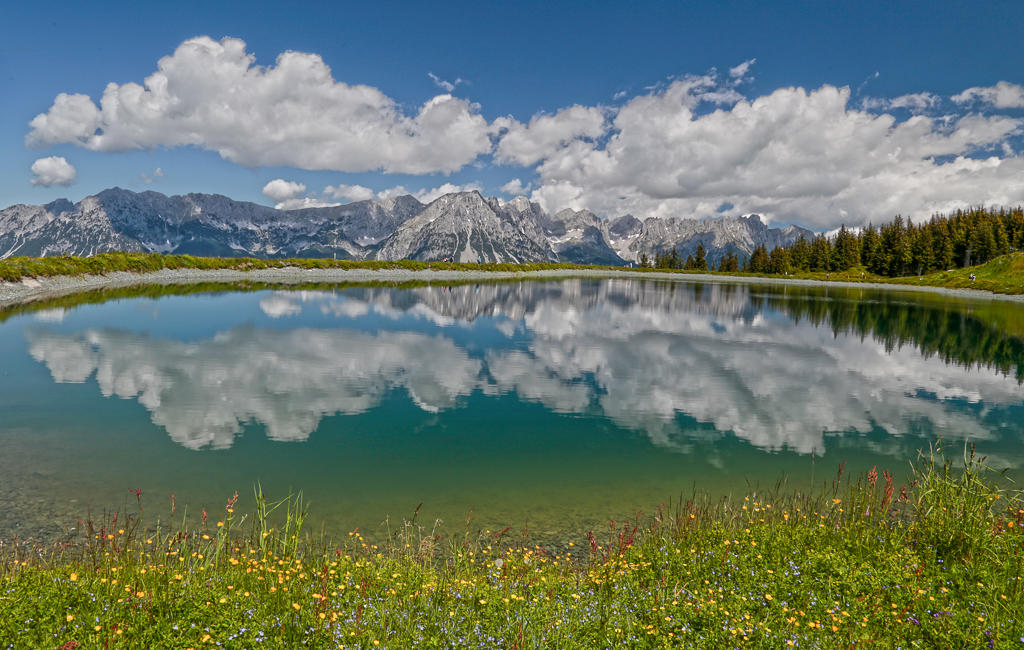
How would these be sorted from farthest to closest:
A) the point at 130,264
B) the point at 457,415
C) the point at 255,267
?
the point at 255,267 → the point at 130,264 → the point at 457,415

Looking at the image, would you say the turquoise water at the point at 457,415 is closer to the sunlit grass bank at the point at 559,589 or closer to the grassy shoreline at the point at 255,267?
the sunlit grass bank at the point at 559,589

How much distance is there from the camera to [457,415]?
71.4 feet

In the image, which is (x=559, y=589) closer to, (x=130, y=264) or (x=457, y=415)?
(x=457, y=415)

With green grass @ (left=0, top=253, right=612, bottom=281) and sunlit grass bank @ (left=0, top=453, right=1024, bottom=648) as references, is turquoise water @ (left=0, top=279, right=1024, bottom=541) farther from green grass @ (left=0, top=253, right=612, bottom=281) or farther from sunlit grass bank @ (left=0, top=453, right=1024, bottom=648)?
green grass @ (left=0, top=253, right=612, bottom=281)

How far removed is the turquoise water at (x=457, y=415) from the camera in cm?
1423

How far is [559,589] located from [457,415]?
43.1 feet

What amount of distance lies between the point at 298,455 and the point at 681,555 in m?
11.9

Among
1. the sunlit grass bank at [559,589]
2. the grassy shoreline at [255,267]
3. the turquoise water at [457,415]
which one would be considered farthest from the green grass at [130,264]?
the sunlit grass bank at [559,589]

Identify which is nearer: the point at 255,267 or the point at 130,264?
the point at 130,264

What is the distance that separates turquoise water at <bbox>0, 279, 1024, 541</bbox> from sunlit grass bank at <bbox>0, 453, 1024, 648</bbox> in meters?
2.50

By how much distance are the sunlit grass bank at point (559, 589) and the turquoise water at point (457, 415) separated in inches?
98.5

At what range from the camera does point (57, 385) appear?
23.8 m

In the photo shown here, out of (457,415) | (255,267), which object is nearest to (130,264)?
(255,267)

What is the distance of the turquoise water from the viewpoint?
46.7 feet
